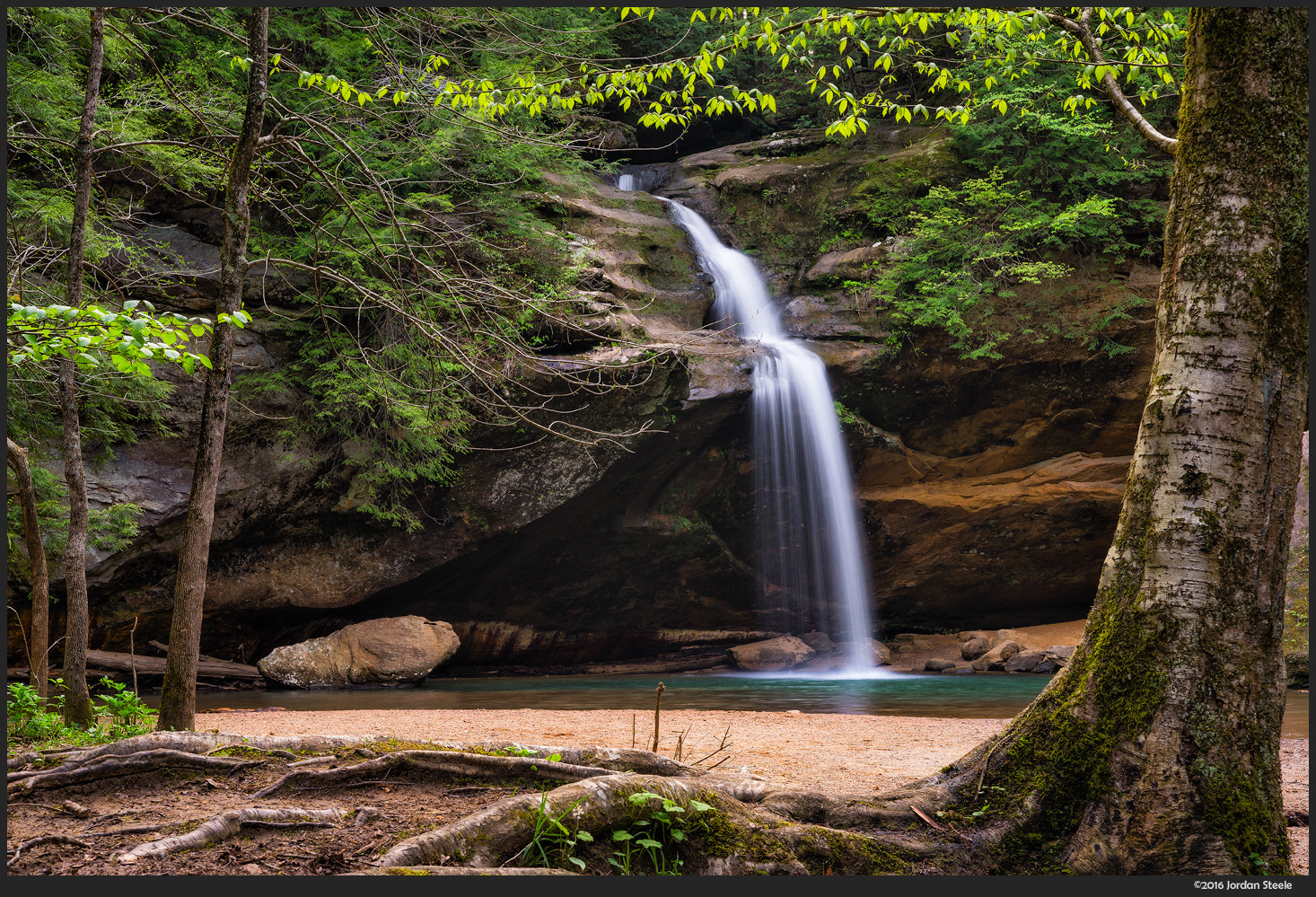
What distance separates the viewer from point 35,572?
6.13m

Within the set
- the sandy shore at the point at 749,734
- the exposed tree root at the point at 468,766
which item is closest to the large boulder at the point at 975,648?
the sandy shore at the point at 749,734

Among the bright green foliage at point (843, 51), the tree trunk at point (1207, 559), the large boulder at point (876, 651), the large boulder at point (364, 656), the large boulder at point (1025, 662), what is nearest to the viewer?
the tree trunk at point (1207, 559)


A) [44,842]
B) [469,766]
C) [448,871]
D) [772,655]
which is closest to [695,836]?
[448,871]

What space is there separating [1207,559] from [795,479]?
1422cm

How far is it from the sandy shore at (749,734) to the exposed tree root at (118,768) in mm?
2896

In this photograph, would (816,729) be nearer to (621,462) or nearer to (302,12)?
(621,462)

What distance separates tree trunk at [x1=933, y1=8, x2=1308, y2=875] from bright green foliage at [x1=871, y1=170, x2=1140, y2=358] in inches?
496

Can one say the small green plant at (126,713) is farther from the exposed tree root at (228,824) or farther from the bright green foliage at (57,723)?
the exposed tree root at (228,824)

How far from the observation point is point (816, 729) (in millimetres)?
8664

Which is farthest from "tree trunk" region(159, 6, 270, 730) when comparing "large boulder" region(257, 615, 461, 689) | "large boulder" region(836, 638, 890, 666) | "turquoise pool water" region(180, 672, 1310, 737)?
"large boulder" region(836, 638, 890, 666)

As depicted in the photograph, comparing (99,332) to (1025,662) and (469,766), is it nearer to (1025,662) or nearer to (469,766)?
(469,766)

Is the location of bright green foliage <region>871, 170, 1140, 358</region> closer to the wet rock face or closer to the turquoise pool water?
the wet rock face

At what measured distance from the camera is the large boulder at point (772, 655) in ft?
59.5

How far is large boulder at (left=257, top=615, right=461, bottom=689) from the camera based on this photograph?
1406 centimetres
